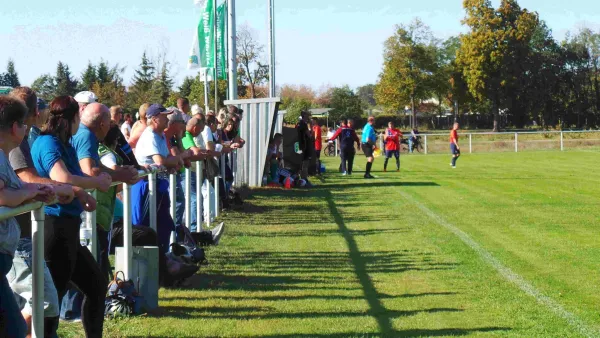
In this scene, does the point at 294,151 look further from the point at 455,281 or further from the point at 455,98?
the point at 455,98

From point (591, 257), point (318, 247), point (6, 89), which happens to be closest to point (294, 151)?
point (318, 247)

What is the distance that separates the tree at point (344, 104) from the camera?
3639 inches

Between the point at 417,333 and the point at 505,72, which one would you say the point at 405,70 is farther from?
the point at 417,333

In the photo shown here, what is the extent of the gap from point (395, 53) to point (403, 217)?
77.4 m

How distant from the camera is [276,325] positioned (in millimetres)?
7148

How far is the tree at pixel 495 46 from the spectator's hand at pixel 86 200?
83.0 m

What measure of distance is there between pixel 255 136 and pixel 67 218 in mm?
17447

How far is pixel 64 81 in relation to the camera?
267 feet

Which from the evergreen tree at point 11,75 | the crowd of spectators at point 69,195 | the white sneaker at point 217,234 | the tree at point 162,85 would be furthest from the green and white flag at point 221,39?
the evergreen tree at point 11,75

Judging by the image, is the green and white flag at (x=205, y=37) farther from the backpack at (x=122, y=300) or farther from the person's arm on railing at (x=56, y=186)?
the person's arm on railing at (x=56, y=186)

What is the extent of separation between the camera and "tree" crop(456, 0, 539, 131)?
8662 cm

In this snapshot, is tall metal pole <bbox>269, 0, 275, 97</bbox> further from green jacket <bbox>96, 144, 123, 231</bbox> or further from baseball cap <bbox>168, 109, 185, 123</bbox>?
green jacket <bbox>96, 144, 123, 231</bbox>

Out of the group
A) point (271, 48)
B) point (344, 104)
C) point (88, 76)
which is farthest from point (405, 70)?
point (271, 48)

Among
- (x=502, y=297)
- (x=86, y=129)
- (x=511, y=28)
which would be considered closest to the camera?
(x=86, y=129)
